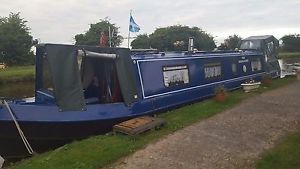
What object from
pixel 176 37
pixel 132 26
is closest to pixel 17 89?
pixel 132 26

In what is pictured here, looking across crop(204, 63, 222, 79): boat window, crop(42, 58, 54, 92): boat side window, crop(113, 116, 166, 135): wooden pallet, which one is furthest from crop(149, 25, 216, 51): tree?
crop(113, 116, 166, 135): wooden pallet

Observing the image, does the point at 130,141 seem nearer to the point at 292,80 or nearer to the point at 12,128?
the point at 12,128

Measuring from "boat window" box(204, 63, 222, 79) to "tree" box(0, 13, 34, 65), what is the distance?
114ft

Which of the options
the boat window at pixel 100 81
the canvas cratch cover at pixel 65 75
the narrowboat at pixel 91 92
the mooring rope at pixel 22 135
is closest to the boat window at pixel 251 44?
the narrowboat at pixel 91 92

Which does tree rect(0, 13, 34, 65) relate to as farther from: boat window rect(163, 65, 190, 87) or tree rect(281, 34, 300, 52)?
tree rect(281, 34, 300, 52)

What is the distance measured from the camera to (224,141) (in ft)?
27.1

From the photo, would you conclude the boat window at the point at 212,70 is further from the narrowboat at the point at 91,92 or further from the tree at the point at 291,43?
the tree at the point at 291,43

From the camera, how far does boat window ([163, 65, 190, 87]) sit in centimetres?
1203

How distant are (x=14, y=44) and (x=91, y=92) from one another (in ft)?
120

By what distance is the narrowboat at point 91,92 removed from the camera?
9062 mm

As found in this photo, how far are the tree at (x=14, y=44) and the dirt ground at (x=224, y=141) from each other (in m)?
38.2

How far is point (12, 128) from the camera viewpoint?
9.02 metres

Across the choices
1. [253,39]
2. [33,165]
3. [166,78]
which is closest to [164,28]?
[253,39]

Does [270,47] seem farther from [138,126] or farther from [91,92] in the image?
[138,126]
